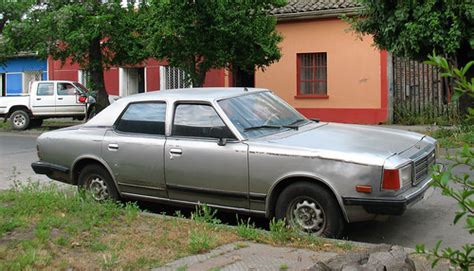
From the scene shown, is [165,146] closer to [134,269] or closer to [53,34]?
[134,269]

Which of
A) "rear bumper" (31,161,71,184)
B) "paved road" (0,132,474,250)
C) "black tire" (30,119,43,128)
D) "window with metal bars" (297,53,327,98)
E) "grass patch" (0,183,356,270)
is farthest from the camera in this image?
"black tire" (30,119,43,128)

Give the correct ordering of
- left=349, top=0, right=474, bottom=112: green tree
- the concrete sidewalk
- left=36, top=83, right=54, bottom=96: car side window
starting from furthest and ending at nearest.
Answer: left=36, top=83, right=54, bottom=96: car side window
left=349, top=0, right=474, bottom=112: green tree
the concrete sidewalk

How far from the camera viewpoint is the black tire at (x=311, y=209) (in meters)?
5.45

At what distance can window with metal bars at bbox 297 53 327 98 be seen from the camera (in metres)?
19.5

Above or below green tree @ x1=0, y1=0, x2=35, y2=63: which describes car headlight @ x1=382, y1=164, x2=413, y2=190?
below

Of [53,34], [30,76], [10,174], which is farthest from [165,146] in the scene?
[30,76]

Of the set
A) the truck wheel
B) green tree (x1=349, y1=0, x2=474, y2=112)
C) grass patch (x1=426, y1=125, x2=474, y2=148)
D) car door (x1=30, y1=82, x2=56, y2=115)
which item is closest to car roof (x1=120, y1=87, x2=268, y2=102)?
green tree (x1=349, y1=0, x2=474, y2=112)

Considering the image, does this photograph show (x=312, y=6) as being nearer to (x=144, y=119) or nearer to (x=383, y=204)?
(x=144, y=119)

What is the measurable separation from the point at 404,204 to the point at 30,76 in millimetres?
26531

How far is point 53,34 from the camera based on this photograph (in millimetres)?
17828

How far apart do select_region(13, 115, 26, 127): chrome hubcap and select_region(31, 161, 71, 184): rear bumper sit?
1357cm

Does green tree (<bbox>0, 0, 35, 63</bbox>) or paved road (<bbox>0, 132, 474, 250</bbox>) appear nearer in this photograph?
paved road (<bbox>0, 132, 474, 250</bbox>)

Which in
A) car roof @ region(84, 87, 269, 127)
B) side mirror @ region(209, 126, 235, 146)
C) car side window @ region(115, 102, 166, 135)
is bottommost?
side mirror @ region(209, 126, 235, 146)

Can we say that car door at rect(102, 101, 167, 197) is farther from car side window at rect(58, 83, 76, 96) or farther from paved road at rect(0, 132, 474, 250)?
car side window at rect(58, 83, 76, 96)
